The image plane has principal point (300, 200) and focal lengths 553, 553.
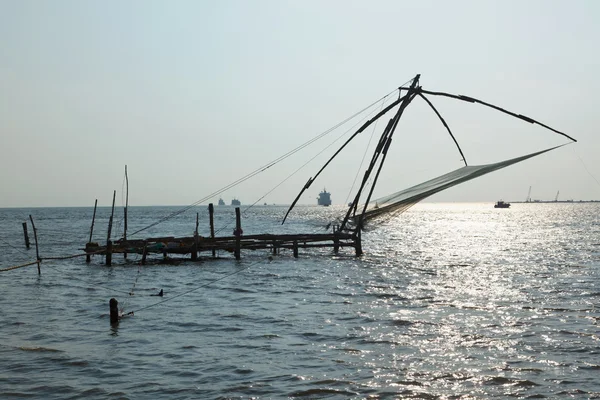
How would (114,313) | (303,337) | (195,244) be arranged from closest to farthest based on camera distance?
(303,337)
(114,313)
(195,244)

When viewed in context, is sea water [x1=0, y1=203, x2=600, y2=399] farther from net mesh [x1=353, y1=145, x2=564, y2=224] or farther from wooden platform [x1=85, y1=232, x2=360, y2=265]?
wooden platform [x1=85, y1=232, x2=360, y2=265]

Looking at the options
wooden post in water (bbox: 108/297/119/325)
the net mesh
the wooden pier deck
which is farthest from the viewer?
the wooden pier deck

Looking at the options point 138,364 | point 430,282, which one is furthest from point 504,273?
point 138,364

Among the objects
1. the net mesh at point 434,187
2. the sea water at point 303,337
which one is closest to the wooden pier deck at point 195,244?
the sea water at point 303,337

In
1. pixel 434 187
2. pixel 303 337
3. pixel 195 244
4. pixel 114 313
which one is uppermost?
pixel 434 187

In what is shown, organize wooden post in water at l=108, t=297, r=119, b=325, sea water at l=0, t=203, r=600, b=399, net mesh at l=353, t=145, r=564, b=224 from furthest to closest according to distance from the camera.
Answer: net mesh at l=353, t=145, r=564, b=224, wooden post in water at l=108, t=297, r=119, b=325, sea water at l=0, t=203, r=600, b=399

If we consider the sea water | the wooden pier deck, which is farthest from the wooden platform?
the sea water

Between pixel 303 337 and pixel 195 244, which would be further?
pixel 195 244

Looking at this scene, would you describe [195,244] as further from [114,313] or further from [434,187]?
[434,187]

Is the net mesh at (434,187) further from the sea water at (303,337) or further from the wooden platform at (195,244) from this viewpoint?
the wooden platform at (195,244)

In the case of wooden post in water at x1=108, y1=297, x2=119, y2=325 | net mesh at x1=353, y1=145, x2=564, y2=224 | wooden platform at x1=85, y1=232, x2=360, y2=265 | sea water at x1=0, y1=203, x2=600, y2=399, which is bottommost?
sea water at x1=0, y1=203, x2=600, y2=399

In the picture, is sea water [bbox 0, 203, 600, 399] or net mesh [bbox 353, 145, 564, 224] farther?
net mesh [bbox 353, 145, 564, 224]

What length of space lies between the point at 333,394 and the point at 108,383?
4213mm

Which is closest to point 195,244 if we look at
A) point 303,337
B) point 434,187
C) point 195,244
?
point 195,244
